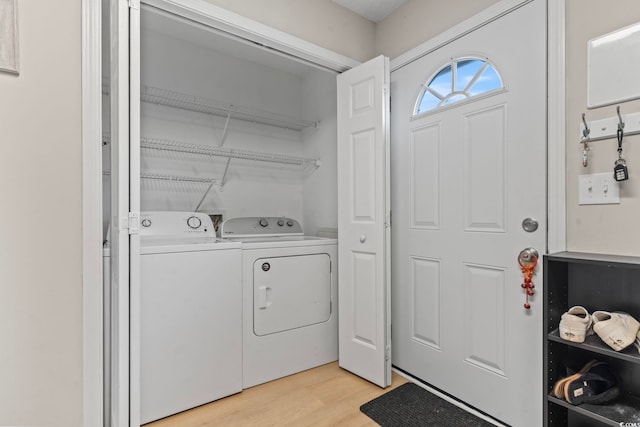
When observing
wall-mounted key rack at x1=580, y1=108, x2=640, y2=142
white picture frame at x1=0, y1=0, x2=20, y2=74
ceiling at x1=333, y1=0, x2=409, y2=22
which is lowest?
wall-mounted key rack at x1=580, y1=108, x2=640, y2=142

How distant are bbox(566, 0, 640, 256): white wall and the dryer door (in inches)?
57.8

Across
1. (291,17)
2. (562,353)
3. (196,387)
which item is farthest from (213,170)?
(562,353)

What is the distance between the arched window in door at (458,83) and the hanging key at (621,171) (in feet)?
2.10

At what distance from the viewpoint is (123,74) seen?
4.53 feet

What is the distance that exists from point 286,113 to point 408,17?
140 centimetres

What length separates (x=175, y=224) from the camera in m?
2.29

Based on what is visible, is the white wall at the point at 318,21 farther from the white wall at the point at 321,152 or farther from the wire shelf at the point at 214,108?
the wire shelf at the point at 214,108

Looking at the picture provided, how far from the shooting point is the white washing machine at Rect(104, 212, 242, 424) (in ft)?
5.50

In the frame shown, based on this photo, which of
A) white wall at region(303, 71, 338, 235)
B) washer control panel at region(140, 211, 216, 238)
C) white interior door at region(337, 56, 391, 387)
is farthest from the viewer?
white wall at region(303, 71, 338, 235)

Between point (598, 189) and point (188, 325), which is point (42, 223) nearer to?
point (188, 325)

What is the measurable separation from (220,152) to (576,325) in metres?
2.48

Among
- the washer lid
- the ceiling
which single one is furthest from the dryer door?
the ceiling

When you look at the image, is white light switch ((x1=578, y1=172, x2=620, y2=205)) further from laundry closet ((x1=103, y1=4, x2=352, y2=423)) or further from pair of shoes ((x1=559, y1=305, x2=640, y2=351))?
laundry closet ((x1=103, y1=4, x2=352, y2=423))

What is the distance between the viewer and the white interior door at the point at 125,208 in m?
1.40
